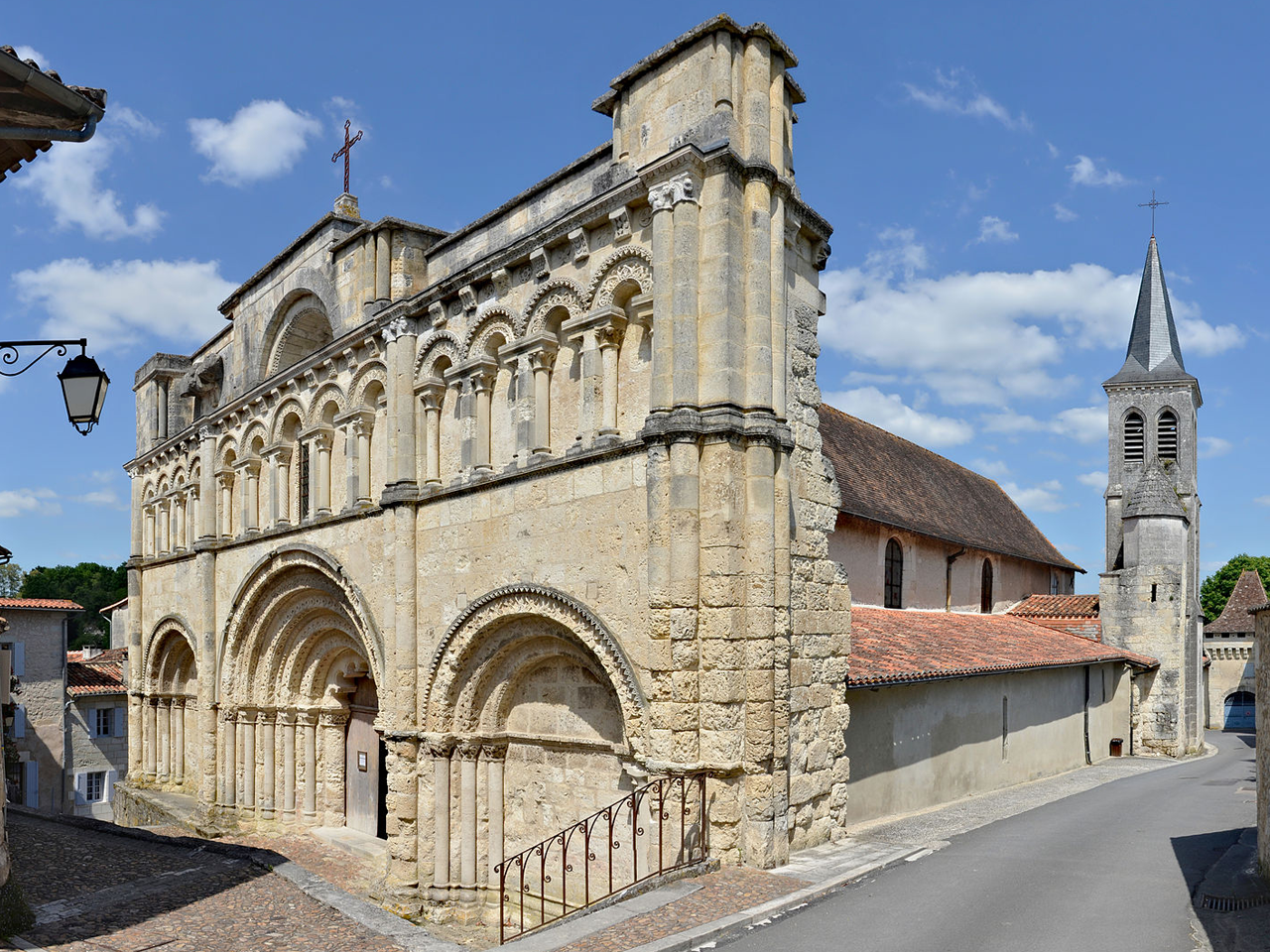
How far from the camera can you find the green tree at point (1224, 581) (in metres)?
54.6

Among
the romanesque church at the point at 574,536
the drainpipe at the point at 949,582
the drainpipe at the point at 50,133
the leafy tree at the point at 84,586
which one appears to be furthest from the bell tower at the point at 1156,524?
the leafy tree at the point at 84,586

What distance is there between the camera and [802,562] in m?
10.2

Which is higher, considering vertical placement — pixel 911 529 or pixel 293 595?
pixel 911 529

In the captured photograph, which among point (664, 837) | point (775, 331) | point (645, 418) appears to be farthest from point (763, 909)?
point (775, 331)

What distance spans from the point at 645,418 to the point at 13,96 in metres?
5.91

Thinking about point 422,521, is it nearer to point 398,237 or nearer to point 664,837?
point 398,237

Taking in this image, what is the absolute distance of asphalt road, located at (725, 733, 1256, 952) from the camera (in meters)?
7.52

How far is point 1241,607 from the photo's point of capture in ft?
146

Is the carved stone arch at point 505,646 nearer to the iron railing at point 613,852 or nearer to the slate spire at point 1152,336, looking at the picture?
the iron railing at point 613,852

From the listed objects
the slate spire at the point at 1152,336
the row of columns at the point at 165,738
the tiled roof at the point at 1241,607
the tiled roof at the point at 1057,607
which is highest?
the slate spire at the point at 1152,336

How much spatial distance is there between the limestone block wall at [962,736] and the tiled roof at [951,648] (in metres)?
0.40

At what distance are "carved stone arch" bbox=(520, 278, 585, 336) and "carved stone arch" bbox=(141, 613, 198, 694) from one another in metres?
13.5

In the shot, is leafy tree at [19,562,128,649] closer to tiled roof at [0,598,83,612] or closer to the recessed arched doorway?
tiled roof at [0,598,83,612]

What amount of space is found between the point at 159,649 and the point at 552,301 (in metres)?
16.4
